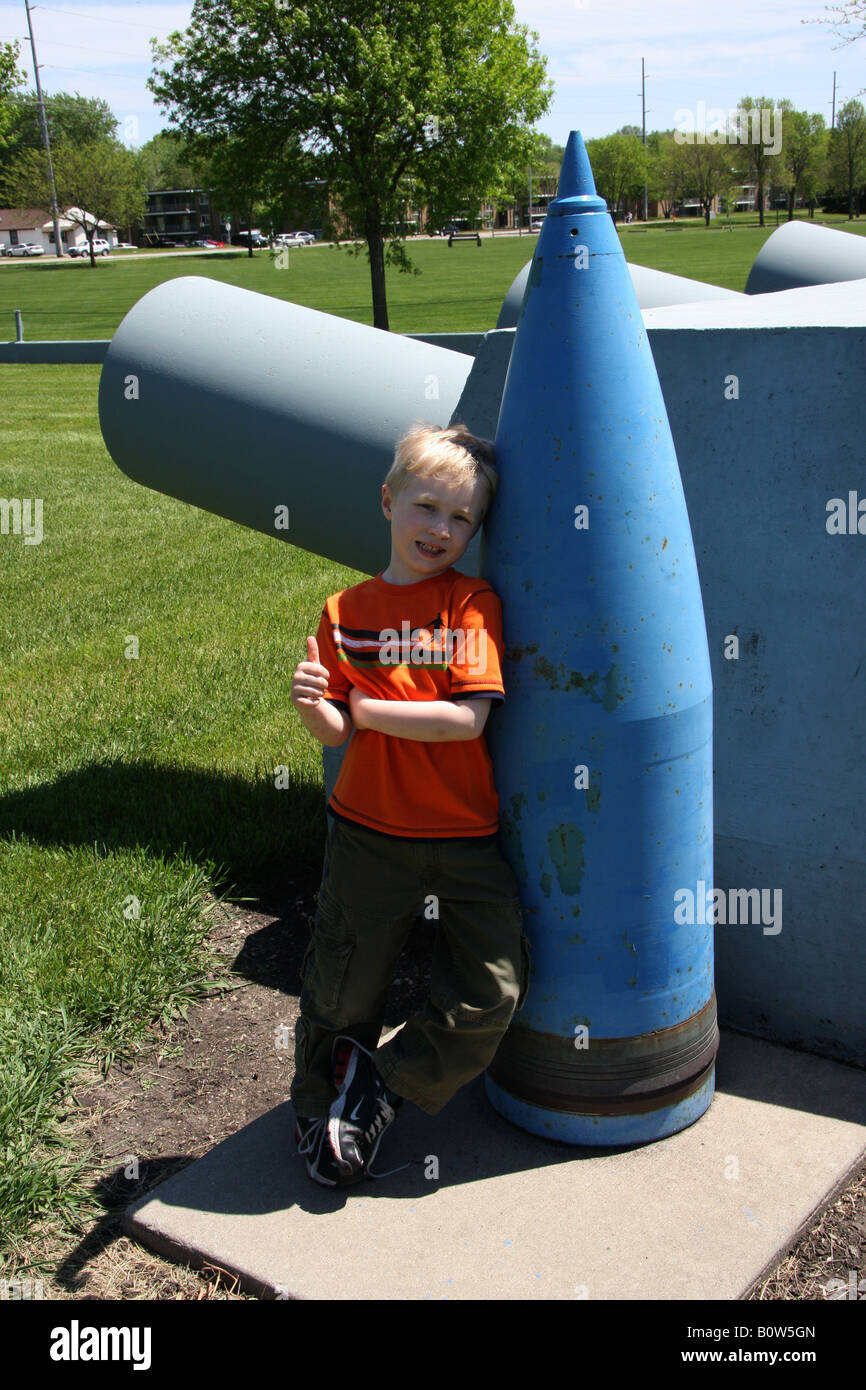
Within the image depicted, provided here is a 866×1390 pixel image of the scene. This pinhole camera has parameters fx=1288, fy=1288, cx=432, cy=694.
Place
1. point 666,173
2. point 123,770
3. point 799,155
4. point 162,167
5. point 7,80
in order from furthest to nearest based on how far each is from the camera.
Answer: point 162,167, point 666,173, point 799,155, point 7,80, point 123,770

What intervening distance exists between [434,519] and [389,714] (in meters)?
0.39

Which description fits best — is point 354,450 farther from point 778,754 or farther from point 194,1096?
point 194,1096

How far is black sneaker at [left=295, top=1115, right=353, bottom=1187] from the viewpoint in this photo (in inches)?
104

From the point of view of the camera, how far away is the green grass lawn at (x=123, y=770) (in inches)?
129

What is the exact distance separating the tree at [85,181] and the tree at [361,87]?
52950 mm

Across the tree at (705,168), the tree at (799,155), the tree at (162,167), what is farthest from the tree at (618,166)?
the tree at (162,167)

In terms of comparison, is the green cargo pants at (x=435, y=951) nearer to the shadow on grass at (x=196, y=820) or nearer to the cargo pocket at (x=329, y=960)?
the cargo pocket at (x=329, y=960)

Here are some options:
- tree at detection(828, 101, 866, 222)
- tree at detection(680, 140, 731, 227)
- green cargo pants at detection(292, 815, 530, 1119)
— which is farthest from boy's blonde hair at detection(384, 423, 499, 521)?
tree at detection(680, 140, 731, 227)

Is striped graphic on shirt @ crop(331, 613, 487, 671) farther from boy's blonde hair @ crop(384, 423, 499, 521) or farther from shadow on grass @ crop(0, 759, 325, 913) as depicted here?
shadow on grass @ crop(0, 759, 325, 913)

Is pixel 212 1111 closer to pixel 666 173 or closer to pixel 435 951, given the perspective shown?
pixel 435 951

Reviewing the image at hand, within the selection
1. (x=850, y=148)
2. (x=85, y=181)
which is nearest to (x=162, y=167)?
(x=85, y=181)

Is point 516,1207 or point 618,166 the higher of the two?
point 618,166

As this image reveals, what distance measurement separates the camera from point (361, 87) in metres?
21.9

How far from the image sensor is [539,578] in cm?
246
